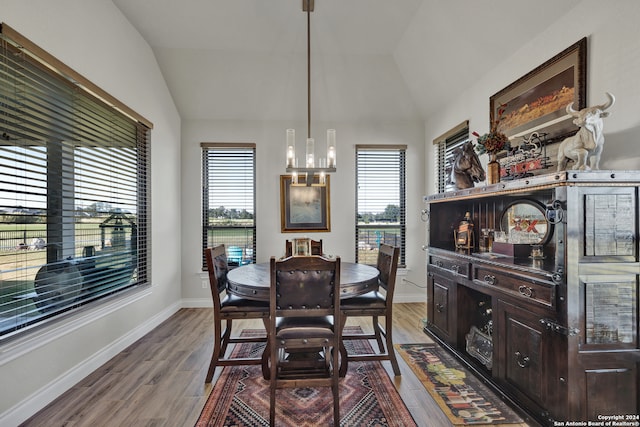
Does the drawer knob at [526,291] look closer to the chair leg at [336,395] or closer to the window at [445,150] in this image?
the chair leg at [336,395]

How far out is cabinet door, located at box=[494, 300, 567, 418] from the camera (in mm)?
1638

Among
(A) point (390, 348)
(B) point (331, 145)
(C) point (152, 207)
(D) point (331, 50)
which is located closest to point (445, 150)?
(D) point (331, 50)

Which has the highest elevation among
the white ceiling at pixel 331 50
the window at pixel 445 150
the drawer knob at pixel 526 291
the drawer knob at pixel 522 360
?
the white ceiling at pixel 331 50

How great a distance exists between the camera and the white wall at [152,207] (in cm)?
191

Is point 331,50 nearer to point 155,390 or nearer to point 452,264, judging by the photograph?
point 452,264

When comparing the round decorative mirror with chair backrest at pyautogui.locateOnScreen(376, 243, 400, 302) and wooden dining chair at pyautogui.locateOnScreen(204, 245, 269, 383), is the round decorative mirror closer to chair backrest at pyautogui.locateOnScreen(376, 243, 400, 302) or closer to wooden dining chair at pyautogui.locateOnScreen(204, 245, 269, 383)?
chair backrest at pyautogui.locateOnScreen(376, 243, 400, 302)

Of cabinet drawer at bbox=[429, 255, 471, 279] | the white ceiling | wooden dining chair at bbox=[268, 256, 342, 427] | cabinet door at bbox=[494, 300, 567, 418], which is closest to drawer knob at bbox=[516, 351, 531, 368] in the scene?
cabinet door at bbox=[494, 300, 567, 418]

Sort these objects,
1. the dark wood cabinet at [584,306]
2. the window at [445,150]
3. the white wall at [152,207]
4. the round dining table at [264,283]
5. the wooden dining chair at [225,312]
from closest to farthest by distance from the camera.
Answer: the dark wood cabinet at [584,306]
the white wall at [152,207]
the round dining table at [264,283]
the wooden dining chair at [225,312]
the window at [445,150]

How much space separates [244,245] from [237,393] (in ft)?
8.11

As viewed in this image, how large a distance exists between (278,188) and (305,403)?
9.62 ft

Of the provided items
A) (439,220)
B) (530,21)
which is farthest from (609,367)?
(530,21)

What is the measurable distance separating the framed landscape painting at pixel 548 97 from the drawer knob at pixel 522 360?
157 centimetres

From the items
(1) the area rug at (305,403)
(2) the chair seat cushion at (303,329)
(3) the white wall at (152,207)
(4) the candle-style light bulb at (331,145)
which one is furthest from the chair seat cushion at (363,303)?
(3) the white wall at (152,207)

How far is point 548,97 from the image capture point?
235 cm
